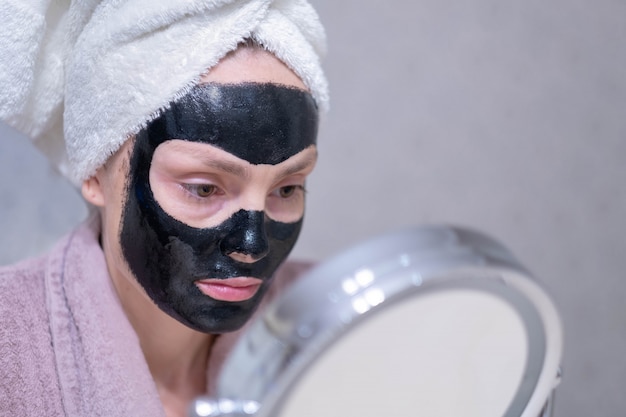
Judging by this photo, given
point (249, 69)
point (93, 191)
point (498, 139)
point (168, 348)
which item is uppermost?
point (249, 69)

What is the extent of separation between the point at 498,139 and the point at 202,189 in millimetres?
572

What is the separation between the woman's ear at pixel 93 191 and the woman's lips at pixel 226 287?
0.15m

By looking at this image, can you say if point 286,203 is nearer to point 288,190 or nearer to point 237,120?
point 288,190

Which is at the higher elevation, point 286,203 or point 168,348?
point 286,203

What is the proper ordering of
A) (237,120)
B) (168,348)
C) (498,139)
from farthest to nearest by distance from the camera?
(498,139) → (168,348) → (237,120)

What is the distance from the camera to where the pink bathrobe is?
0.69 metres

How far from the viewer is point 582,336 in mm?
1168

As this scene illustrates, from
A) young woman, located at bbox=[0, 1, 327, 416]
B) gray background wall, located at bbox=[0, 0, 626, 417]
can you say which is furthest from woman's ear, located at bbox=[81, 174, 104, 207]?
gray background wall, located at bbox=[0, 0, 626, 417]

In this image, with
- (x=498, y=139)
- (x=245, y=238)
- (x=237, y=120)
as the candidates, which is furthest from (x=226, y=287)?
(x=498, y=139)

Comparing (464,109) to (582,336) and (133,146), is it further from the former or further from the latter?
(133,146)

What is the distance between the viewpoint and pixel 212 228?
0.69m

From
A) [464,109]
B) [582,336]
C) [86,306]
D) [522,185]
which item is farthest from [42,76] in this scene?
[582,336]

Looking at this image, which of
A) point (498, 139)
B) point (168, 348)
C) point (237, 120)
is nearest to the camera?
point (237, 120)

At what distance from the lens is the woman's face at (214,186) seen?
2.21 ft
